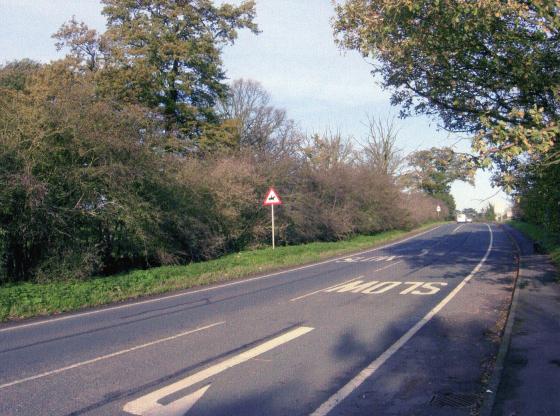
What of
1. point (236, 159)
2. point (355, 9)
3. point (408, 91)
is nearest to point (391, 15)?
point (355, 9)

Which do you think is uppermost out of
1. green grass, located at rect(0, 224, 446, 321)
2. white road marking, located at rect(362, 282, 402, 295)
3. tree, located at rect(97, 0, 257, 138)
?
tree, located at rect(97, 0, 257, 138)

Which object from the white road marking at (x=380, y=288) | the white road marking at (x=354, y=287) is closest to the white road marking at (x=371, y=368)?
the white road marking at (x=380, y=288)

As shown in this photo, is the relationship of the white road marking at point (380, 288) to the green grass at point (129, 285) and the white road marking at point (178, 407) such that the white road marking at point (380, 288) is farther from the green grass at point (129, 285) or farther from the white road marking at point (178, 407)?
the white road marking at point (178, 407)

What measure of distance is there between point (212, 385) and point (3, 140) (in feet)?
32.4

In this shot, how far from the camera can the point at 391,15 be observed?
10.4 meters

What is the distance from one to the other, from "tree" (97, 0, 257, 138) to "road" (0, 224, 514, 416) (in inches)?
700

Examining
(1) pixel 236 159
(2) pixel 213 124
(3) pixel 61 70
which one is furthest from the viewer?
(2) pixel 213 124

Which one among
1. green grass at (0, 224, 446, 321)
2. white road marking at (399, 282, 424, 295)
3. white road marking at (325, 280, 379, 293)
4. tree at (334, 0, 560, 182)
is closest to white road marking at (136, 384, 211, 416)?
tree at (334, 0, 560, 182)

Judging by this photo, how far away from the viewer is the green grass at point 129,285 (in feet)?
41.1

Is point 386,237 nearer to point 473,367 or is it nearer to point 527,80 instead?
point 527,80

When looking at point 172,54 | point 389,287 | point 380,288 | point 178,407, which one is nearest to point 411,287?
point 389,287

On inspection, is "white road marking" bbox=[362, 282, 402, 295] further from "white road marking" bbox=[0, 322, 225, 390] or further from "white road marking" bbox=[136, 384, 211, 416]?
"white road marking" bbox=[136, 384, 211, 416]

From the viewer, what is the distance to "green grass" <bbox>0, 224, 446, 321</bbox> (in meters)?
12.5

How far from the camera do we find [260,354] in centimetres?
797
